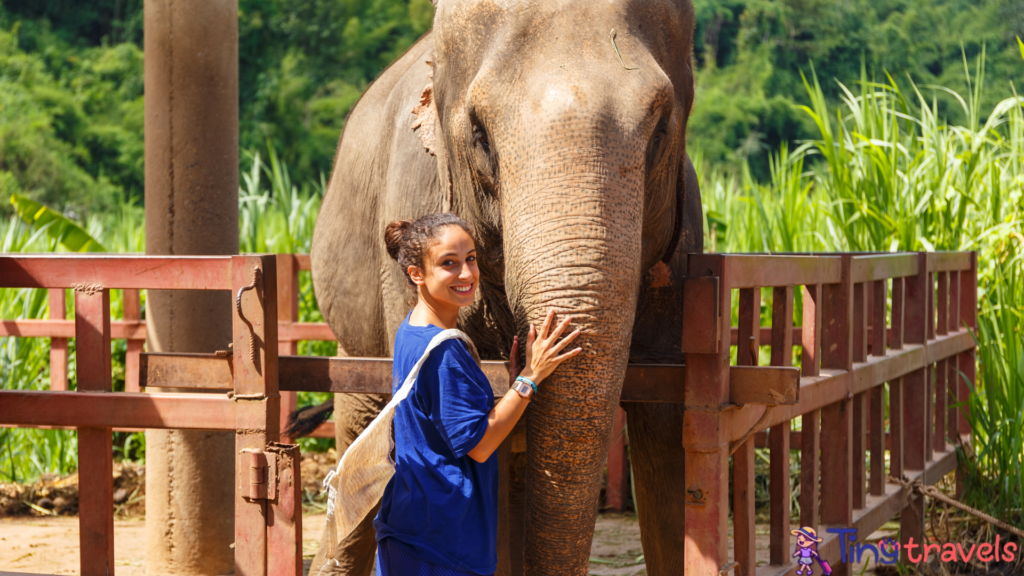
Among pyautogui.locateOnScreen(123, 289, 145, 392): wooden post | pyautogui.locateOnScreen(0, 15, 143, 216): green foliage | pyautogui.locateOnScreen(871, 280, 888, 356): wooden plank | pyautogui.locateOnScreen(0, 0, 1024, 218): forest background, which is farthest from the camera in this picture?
pyautogui.locateOnScreen(0, 0, 1024, 218): forest background

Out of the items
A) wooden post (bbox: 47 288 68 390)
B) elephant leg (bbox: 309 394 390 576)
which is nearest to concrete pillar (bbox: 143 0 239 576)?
elephant leg (bbox: 309 394 390 576)

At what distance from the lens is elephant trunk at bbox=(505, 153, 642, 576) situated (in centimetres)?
203

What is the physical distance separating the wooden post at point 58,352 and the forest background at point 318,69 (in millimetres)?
18271

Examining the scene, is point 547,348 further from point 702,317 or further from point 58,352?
point 58,352

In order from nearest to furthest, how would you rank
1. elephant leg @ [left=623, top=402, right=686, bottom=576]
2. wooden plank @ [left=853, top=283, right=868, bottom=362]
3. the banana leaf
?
1. elephant leg @ [left=623, top=402, right=686, bottom=576]
2. wooden plank @ [left=853, top=283, right=868, bottom=362]
3. the banana leaf

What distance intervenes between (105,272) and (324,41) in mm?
25563

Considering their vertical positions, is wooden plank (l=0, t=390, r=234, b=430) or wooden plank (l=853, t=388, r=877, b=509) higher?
wooden plank (l=0, t=390, r=234, b=430)

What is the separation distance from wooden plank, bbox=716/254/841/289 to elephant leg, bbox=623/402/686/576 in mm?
557

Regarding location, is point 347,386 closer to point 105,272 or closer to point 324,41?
point 105,272

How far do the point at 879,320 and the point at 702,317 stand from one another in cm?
152

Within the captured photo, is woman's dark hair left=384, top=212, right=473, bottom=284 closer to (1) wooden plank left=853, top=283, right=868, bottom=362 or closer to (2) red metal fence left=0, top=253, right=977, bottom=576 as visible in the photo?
(2) red metal fence left=0, top=253, right=977, bottom=576

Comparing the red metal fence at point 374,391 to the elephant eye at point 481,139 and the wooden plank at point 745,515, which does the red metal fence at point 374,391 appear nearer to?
the wooden plank at point 745,515

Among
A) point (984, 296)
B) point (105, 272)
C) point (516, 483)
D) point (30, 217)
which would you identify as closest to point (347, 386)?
point (105, 272)

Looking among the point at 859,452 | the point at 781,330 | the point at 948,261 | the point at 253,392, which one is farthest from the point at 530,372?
the point at 948,261
